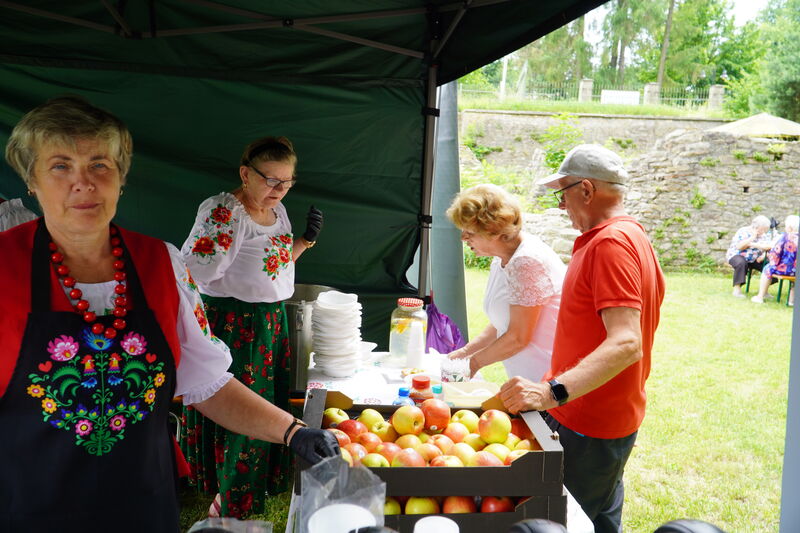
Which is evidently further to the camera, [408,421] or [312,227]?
[312,227]

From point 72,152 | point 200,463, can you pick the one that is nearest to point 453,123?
point 200,463

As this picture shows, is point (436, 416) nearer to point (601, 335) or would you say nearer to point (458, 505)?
point (458, 505)

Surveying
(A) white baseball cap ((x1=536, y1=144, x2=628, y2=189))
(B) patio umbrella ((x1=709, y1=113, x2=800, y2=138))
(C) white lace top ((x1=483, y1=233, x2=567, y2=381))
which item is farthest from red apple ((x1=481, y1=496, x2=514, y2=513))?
(B) patio umbrella ((x1=709, y1=113, x2=800, y2=138))

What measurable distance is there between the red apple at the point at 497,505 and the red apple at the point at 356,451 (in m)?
0.30

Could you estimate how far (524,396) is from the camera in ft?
5.93

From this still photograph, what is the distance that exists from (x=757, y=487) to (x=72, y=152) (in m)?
5.07

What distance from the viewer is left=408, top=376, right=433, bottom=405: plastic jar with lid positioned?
2.20 meters

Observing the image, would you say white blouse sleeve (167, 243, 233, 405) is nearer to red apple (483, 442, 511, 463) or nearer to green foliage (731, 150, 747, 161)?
red apple (483, 442, 511, 463)

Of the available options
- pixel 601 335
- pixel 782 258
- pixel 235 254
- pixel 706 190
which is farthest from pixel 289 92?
pixel 706 190

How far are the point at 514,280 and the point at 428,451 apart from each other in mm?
1189

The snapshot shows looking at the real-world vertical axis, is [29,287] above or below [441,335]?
above

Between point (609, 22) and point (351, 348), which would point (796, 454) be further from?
point (609, 22)

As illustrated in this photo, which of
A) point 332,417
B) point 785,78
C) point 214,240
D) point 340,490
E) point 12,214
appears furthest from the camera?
point 785,78

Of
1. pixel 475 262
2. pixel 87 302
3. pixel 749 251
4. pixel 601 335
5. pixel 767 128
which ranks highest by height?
pixel 767 128
